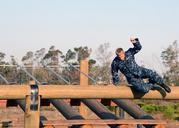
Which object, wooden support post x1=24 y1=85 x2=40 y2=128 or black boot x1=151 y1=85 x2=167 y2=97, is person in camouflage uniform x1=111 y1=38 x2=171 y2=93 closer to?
black boot x1=151 y1=85 x2=167 y2=97

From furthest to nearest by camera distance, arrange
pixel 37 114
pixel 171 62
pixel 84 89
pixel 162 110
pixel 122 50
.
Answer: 1. pixel 171 62
2. pixel 162 110
3. pixel 122 50
4. pixel 84 89
5. pixel 37 114

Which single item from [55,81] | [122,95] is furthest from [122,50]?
[55,81]

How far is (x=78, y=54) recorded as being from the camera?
47688 millimetres

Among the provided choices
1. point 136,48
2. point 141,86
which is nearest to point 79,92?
point 141,86

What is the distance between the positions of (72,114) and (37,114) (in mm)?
1293

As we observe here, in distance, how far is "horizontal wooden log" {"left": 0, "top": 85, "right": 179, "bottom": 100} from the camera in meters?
4.36

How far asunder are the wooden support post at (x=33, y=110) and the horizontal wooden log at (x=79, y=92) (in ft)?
0.18

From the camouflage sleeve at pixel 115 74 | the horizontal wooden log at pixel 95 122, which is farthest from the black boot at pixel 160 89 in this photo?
the camouflage sleeve at pixel 115 74

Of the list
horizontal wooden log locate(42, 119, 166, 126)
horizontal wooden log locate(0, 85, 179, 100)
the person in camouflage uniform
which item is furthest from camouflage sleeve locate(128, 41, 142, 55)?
horizontal wooden log locate(42, 119, 166, 126)

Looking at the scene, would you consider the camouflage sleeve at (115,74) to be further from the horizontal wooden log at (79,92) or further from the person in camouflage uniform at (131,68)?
the horizontal wooden log at (79,92)

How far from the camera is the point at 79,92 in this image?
4.62 meters

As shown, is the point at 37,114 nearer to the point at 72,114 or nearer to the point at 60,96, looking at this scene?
the point at 60,96

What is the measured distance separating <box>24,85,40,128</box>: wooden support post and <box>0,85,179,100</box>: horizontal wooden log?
5cm

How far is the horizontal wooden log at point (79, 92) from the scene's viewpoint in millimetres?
4355
